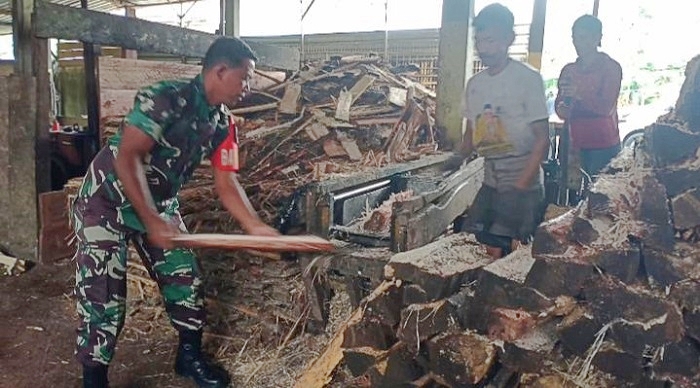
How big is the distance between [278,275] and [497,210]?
4.65 feet

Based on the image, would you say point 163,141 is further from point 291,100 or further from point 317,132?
point 291,100

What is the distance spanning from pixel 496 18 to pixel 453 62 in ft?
8.05

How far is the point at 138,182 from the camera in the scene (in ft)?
7.59

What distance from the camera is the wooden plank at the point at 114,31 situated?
3.84 metres

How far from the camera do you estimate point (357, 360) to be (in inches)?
91.8

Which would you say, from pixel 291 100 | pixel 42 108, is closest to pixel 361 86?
pixel 291 100

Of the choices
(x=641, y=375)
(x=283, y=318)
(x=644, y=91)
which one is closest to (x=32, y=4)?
(x=283, y=318)

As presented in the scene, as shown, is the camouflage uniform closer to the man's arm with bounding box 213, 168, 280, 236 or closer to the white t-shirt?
the man's arm with bounding box 213, 168, 280, 236

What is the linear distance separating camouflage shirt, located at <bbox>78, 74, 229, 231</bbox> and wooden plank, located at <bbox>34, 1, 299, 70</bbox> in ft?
5.92

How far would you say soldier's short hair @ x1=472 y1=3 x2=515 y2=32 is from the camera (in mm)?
2740

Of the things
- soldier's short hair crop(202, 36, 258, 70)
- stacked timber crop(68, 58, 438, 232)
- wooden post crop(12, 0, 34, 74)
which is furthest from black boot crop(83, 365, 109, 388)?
wooden post crop(12, 0, 34, 74)

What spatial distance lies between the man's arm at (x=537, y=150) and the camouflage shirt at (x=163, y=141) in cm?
164

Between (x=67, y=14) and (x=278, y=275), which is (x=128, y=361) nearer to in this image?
(x=278, y=275)

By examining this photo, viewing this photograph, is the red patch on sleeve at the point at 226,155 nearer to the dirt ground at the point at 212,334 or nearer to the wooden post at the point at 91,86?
the dirt ground at the point at 212,334
